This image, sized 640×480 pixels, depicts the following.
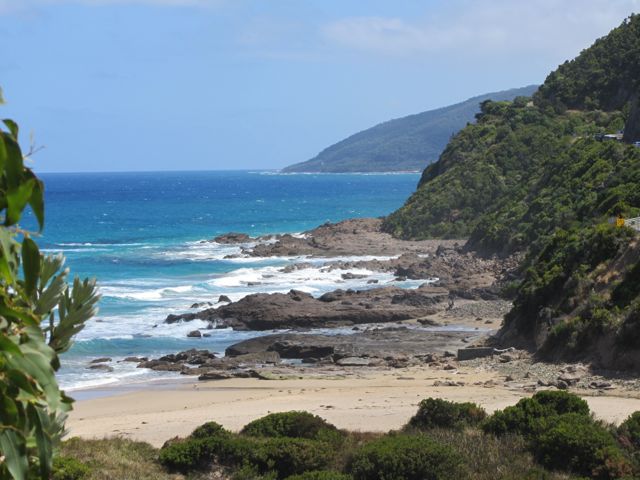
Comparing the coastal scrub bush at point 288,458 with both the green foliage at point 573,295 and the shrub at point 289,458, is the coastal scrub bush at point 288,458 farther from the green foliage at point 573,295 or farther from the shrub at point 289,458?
the green foliage at point 573,295

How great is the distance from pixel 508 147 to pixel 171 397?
5099 cm

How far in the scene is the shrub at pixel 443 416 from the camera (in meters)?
15.9

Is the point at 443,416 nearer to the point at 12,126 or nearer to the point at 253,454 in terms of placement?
the point at 253,454

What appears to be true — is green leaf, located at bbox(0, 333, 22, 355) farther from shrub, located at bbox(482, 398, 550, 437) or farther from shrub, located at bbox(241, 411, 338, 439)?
shrub, located at bbox(482, 398, 550, 437)

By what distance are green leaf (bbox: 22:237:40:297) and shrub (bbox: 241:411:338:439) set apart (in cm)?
1214

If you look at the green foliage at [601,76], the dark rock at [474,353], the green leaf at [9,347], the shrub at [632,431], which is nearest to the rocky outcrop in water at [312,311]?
the dark rock at [474,353]

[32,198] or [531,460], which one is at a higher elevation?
[32,198]

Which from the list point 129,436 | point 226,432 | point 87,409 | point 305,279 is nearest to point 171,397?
point 87,409

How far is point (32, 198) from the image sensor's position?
3.01 m

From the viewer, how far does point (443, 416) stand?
629 inches

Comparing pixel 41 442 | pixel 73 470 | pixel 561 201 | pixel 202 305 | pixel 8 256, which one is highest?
pixel 8 256

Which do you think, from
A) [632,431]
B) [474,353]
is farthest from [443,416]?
[474,353]

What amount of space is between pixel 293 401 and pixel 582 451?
9.16 meters

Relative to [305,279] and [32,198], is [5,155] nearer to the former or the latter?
[32,198]
